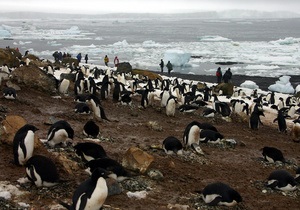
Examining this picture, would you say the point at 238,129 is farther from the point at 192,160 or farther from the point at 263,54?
the point at 263,54

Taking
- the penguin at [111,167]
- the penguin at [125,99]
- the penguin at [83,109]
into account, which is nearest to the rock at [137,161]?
the penguin at [111,167]

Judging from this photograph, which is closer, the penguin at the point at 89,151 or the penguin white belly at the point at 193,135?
the penguin at the point at 89,151

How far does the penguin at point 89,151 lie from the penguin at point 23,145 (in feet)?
2.57

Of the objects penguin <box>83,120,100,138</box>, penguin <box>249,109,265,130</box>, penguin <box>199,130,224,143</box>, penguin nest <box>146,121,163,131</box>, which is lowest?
penguin <box>249,109,265,130</box>

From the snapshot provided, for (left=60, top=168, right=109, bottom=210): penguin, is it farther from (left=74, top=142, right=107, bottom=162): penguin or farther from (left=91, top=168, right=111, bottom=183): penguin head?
(left=74, top=142, right=107, bottom=162): penguin

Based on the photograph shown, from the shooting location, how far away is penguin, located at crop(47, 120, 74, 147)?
23.0 ft

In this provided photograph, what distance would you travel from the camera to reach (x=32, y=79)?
13.1 m

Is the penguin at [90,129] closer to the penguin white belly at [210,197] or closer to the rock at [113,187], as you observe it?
the rock at [113,187]

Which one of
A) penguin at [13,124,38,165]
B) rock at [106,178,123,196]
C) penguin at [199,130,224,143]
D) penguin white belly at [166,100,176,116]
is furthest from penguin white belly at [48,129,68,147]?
penguin white belly at [166,100,176,116]

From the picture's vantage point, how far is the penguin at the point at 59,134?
7.00 m

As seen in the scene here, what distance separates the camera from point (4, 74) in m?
13.4

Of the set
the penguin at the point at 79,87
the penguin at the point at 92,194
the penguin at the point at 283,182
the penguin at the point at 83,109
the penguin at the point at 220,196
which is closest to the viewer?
the penguin at the point at 92,194

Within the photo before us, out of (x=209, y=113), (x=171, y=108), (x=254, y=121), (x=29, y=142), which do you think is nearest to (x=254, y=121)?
(x=254, y=121)

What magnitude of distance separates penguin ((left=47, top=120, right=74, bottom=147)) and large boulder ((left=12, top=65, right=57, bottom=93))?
21.0 ft
